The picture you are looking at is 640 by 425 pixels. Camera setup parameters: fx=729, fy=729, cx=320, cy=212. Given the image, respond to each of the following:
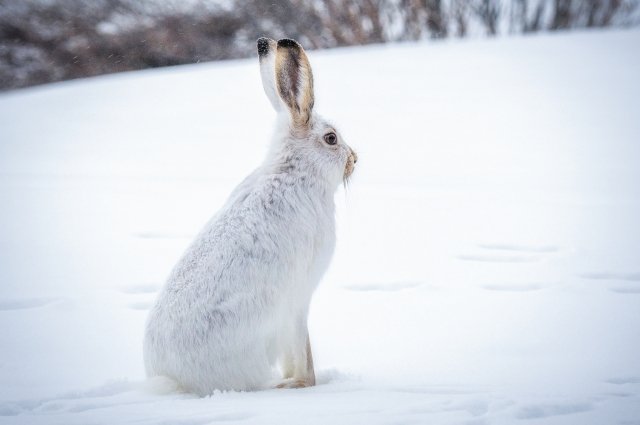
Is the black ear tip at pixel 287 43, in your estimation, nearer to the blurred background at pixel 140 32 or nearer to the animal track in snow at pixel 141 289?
the animal track in snow at pixel 141 289

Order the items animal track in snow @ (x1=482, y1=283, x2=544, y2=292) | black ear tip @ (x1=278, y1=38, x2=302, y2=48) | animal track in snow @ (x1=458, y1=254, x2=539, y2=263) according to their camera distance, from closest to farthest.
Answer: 1. black ear tip @ (x1=278, y1=38, x2=302, y2=48)
2. animal track in snow @ (x1=482, y1=283, x2=544, y2=292)
3. animal track in snow @ (x1=458, y1=254, x2=539, y2=263)

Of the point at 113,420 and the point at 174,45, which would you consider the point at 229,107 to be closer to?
the point at 174,45

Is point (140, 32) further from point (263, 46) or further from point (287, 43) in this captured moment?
point (287, 43)

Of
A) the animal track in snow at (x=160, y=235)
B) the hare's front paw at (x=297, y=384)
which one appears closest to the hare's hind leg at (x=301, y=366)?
the hare's front paw at (x=297, y=384)

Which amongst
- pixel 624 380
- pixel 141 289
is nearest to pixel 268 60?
pixel 141 289

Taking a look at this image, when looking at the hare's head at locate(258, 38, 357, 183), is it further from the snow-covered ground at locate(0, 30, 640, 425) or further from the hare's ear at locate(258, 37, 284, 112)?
the snow-covered ground at locate(0, 30, 640, 425)

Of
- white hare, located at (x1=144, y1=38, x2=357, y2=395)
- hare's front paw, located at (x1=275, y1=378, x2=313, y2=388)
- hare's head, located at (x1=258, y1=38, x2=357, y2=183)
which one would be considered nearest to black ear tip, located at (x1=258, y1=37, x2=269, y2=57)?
hare's head, located at (x1=258, y1=38, x2=357, y2=183)

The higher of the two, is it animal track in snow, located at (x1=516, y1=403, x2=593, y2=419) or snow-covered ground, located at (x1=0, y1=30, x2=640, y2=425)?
snow-covered ground, located at (x1=0, y1=30, x2=640, y2=425)

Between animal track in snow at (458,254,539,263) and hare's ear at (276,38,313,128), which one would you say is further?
animal track in snow at (458,254,539,263)

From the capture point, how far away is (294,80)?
2572mm

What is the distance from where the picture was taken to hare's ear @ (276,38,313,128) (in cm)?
252

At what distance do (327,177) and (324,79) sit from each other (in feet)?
18.8

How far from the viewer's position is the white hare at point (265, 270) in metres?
2.28

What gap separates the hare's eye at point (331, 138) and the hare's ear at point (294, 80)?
0.10 m
